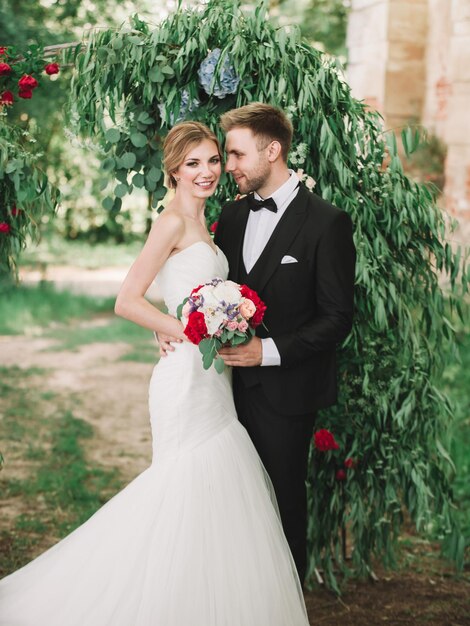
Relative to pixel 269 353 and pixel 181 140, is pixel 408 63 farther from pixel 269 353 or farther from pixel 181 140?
pixel 269 353

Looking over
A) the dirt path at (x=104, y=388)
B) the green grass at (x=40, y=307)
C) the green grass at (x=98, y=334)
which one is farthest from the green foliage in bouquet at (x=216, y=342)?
the green grass at (x=40, y=307)

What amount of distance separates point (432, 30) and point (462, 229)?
2.48 metres

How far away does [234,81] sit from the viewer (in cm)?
337

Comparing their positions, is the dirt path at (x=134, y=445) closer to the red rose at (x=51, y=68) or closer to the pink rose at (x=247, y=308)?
the pink rose at (x=247, y=308)

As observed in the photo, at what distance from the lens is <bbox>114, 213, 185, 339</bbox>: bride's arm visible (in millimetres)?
2982

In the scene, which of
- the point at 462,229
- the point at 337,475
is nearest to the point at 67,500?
the point at 337,475

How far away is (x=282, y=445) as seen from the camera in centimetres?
316

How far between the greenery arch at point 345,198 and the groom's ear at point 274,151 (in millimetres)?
341

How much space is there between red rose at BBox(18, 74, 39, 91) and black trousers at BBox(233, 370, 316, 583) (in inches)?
58.4

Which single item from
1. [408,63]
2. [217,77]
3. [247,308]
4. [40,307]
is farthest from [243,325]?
[40,307]

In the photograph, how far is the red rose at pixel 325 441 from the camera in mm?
3633

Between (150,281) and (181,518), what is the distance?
848 mm

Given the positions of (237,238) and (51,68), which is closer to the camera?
(237,238)

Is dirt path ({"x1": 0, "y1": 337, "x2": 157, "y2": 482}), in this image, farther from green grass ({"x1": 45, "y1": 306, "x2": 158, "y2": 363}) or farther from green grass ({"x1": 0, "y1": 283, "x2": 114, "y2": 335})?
green grass ({"x1": 0, "y1": 283, "x2": 114, "y2": 335})
